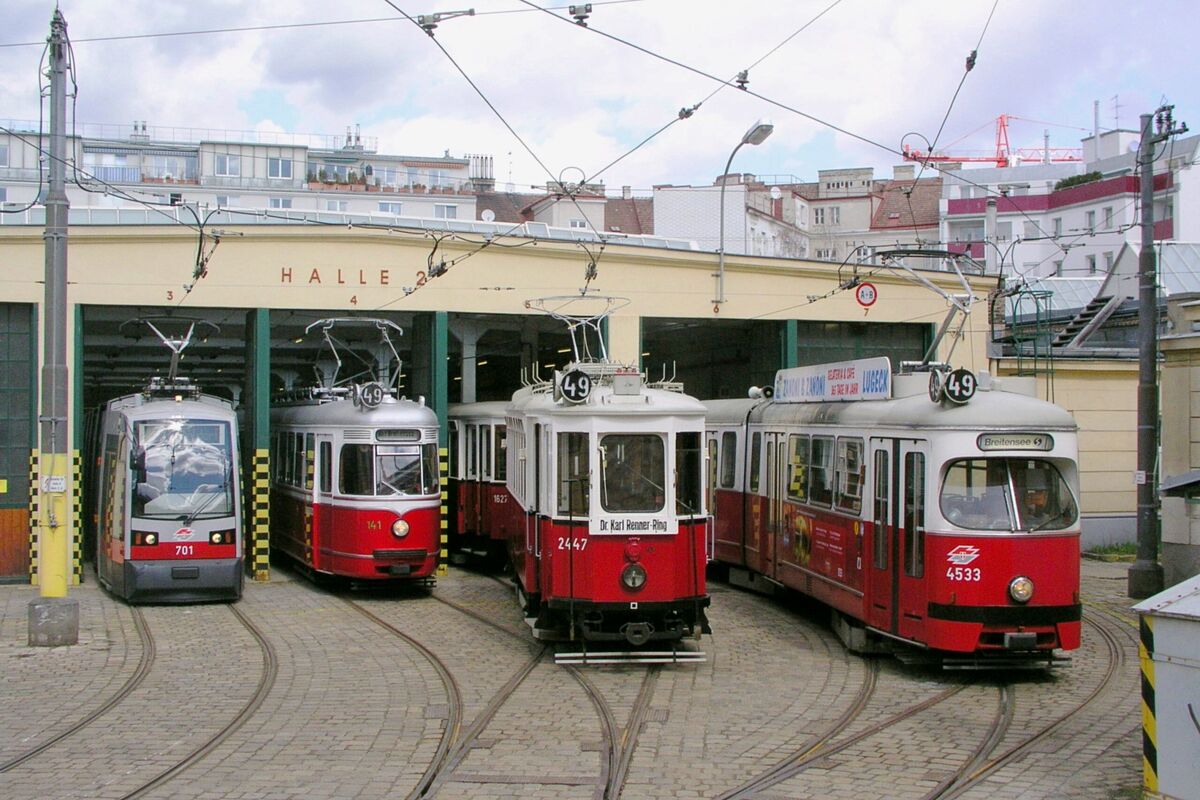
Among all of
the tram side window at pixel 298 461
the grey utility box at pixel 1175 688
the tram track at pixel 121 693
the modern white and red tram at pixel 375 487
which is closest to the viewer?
the grey utility box at pixel 1175 688

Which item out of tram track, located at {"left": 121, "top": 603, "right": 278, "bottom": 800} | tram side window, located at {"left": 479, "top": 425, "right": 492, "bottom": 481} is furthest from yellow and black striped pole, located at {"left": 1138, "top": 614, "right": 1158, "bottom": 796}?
tram side window, located at {"left": 479, "top": 425, "right": 492, "bottom": 481}

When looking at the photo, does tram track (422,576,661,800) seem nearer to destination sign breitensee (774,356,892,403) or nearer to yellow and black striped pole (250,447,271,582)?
destination sign breitensee (774,356,892,403)

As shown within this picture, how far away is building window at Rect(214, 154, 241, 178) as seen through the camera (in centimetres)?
5291

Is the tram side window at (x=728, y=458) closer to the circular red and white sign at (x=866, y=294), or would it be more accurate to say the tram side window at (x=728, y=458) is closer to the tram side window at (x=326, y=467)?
the tram side window at (x=326, y=467)

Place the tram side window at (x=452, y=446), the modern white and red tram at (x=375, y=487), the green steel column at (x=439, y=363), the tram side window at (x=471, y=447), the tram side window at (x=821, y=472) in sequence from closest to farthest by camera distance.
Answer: the tram side window at (x=821, y=472) < the modern white and red tram at (x=375, y=487) < the tram side window at (x=471, y=447) < the green steel column at (x=439, y=363) < the tram side window at (x=452, y=446)

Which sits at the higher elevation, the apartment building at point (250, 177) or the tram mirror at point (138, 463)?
the apartment building at point (250, 177)

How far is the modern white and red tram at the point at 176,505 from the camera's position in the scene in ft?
54.5

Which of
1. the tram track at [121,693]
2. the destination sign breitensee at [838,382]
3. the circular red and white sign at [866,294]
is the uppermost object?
the circular red and white sign at [866,294]

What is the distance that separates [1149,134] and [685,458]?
368 inches

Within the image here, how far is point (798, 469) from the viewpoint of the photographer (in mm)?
14805

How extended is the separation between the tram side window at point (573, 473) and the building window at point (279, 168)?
44.5m

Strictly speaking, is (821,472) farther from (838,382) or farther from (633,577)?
(633,577)

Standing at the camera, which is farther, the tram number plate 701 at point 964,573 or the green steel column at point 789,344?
the green steel column at point 789,344

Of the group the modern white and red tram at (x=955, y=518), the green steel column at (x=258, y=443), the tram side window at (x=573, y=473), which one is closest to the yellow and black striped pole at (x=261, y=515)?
the green steel column at (x=258, y=443)
